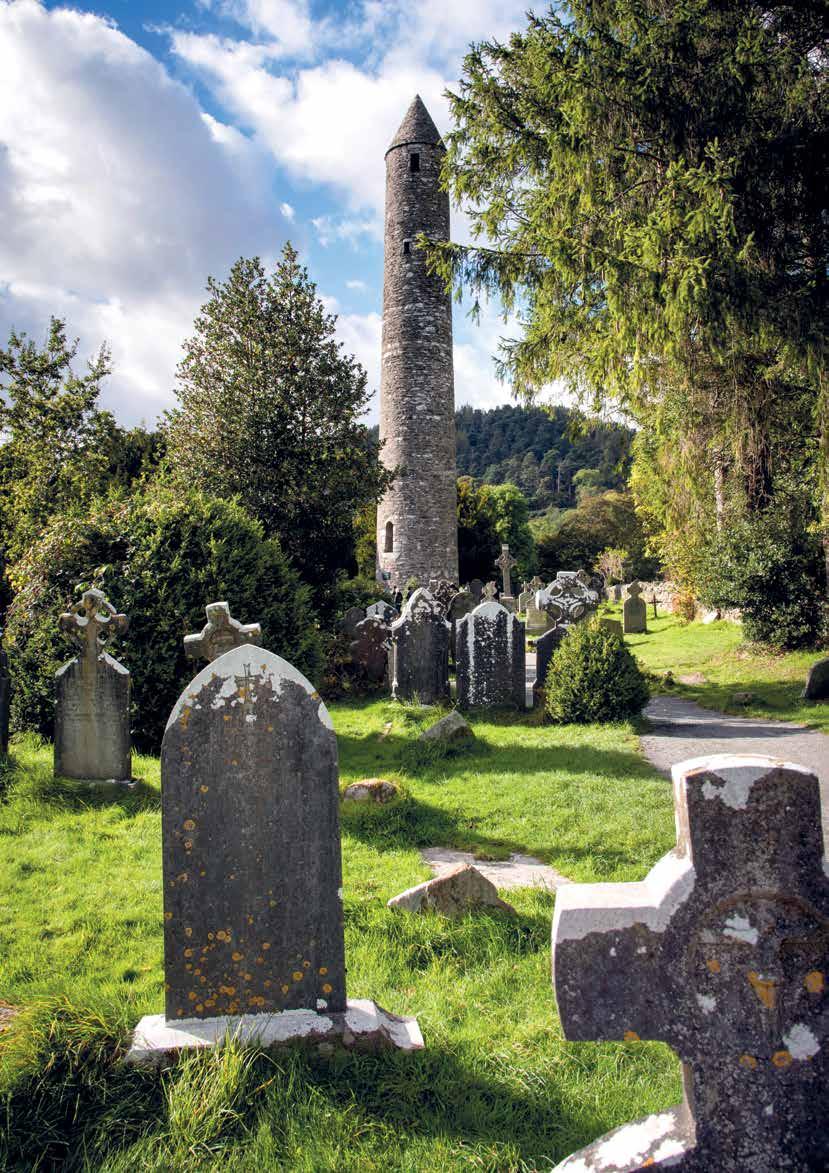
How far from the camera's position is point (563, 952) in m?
1.60

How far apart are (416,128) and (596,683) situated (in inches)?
979

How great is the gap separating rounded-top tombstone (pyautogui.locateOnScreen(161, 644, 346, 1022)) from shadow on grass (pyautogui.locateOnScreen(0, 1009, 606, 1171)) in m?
0.25

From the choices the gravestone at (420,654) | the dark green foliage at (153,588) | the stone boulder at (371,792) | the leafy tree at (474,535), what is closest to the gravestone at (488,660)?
the gravestone at (420,654)

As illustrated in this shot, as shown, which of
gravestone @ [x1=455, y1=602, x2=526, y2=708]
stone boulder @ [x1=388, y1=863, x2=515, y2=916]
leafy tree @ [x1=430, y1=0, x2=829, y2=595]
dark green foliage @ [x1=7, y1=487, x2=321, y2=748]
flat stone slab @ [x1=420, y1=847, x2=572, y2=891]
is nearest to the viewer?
stone boulder @ [x1=388, y1=863, x2=515, y2=916]

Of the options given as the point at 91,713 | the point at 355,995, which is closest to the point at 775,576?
the point at 91,713

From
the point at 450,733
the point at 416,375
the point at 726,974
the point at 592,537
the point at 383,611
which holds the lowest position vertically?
the point at 450,733

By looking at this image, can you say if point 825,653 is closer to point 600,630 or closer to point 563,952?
point 600,630

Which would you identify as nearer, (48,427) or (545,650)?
(545,650)

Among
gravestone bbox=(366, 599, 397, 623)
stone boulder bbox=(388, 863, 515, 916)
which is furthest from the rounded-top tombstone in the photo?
gravestone bbox=(366, 599, 397, 623)

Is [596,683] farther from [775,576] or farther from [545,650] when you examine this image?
[775,576]

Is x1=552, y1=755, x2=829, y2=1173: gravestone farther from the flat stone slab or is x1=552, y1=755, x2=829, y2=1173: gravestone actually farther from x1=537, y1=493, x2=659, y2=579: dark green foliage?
x1=537, y1=493, x2=659, y2=579: dark green foliage

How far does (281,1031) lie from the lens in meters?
2.60

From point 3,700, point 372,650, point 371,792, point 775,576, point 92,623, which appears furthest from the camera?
point 775,576

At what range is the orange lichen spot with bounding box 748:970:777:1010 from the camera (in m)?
1.53
